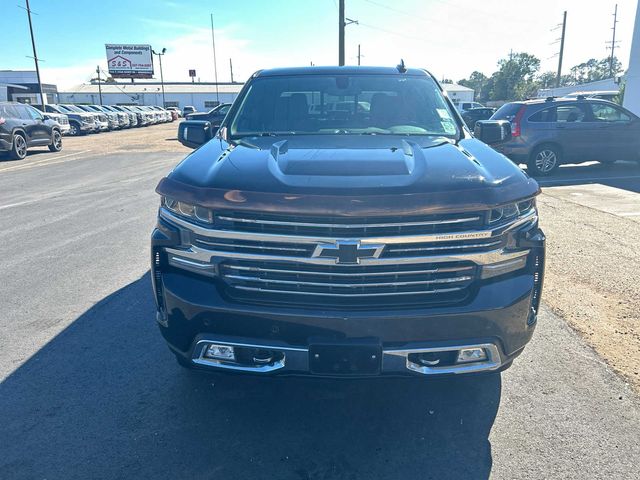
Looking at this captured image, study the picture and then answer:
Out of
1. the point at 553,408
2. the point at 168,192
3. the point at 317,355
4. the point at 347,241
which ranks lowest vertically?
the point at 553,408

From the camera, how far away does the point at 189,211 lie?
99.0 inches

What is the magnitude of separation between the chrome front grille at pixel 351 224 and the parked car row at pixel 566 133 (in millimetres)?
9806

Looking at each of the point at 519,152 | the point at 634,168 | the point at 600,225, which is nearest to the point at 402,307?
the point at 600,225

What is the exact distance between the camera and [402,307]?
2406mm

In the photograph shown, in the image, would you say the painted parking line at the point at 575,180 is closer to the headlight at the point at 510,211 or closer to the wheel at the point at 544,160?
the wheel at the point at 544,160

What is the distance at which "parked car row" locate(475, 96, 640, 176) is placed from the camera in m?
11.3

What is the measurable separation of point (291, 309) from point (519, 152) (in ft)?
33.9

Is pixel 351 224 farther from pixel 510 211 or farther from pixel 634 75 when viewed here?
pixel 634 75

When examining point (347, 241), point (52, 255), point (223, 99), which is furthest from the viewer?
point (223, 99)

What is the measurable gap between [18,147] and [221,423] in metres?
16.8

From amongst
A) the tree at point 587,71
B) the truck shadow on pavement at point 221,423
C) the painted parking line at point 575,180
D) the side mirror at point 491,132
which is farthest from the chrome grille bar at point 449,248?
the tree at point 587,71

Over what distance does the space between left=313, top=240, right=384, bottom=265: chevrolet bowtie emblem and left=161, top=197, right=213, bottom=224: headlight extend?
0.56m

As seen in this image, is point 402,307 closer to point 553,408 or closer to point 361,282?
point 361,282

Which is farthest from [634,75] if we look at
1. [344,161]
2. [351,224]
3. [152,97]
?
[152,97]
